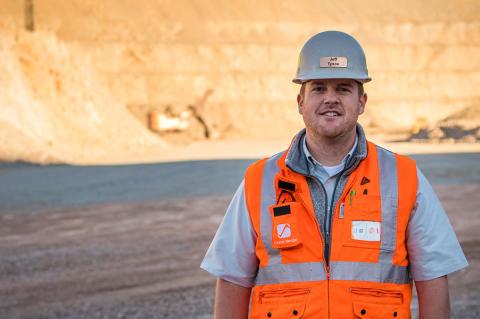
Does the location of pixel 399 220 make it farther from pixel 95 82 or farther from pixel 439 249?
pixel 95 82

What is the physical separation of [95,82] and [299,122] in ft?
86.5

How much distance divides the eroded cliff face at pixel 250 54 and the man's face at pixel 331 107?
157 feet

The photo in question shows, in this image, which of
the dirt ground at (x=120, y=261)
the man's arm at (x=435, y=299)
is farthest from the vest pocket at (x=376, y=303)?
the dirt ground at (x=120, y=261)

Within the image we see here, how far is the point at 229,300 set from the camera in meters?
2.85

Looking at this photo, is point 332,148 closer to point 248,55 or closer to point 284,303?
point 284,303

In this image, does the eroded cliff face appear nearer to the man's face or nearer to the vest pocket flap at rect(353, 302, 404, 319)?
the man's face

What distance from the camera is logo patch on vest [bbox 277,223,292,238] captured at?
105 inches

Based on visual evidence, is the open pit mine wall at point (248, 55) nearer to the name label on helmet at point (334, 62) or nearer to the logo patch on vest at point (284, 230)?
the name label on helmet at point (334, 62)

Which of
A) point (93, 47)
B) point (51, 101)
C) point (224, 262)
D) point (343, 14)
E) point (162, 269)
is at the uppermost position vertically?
point (343, 14)

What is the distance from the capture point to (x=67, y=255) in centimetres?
1040

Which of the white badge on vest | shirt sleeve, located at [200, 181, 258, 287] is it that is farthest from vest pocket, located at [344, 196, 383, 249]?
shirt sleeve, located at [200, 181, 258, 287]

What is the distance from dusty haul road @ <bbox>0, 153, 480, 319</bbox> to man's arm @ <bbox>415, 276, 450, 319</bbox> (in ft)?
15.1

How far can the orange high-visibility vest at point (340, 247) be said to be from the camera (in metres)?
2.61

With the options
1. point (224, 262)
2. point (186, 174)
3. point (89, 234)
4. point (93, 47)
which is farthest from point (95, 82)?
point (224, 262)
